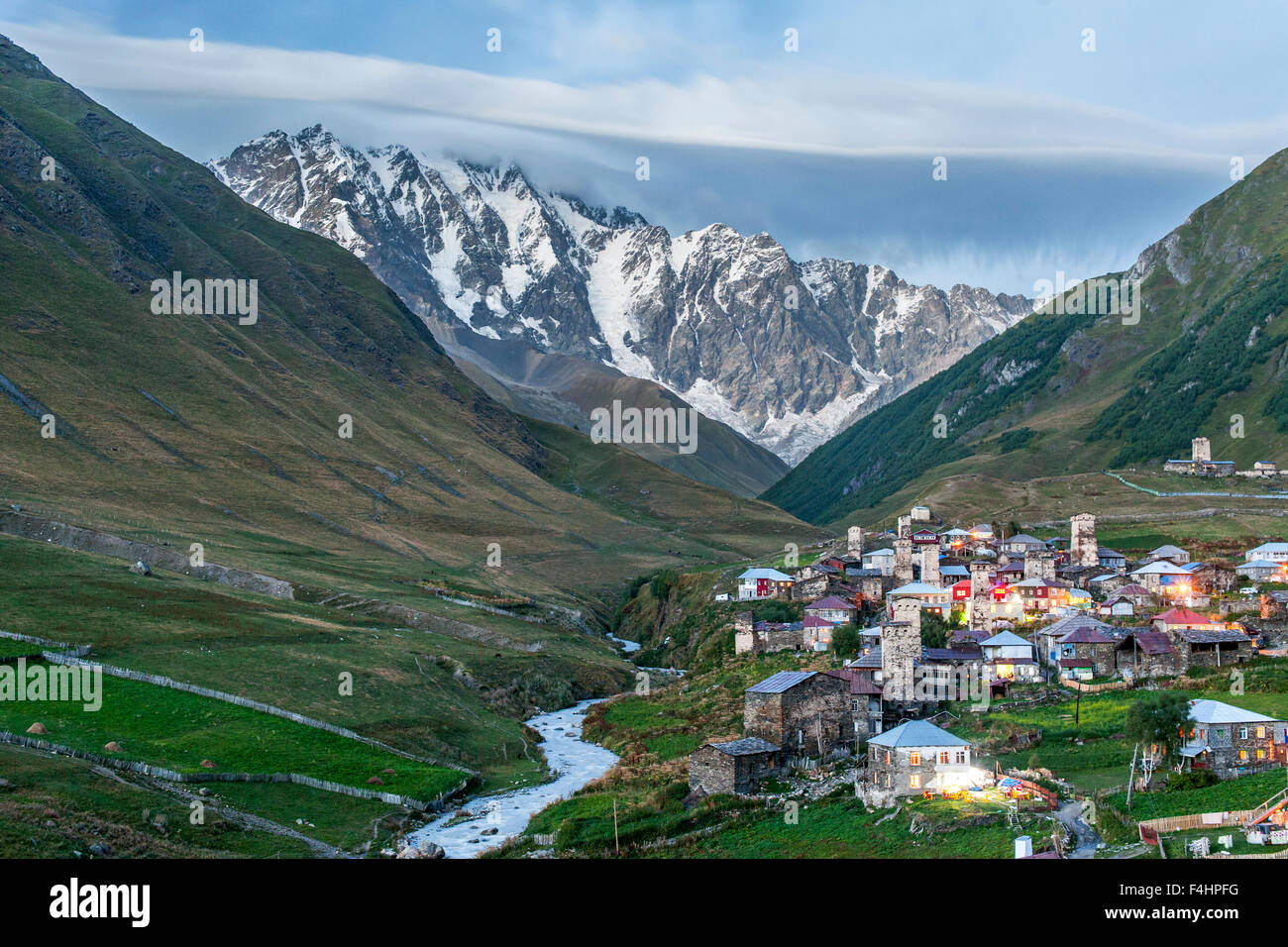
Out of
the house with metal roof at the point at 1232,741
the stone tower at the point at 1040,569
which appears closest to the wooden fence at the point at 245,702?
the house with metal roof at the point at 1232,741

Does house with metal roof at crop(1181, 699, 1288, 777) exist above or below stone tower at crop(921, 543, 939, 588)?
below

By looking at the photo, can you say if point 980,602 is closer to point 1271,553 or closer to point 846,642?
point 846,642

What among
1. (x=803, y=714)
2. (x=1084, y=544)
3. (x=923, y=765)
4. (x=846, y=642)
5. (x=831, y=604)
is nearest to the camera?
(x=923, y=765)

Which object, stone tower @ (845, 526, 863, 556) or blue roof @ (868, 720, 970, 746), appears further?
stone tower @ (845, 526, 863, 556)

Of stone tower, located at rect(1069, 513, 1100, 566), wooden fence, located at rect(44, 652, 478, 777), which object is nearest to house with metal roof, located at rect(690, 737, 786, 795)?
wooden fence, located at rect(44, 652, 478, 777)

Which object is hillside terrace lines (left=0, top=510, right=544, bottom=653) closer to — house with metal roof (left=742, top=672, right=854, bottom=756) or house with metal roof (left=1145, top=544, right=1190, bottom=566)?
house with metal roof (left=742, top=672, right=854, bottom=756)

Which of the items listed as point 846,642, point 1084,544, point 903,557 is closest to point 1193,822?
point 846,642
